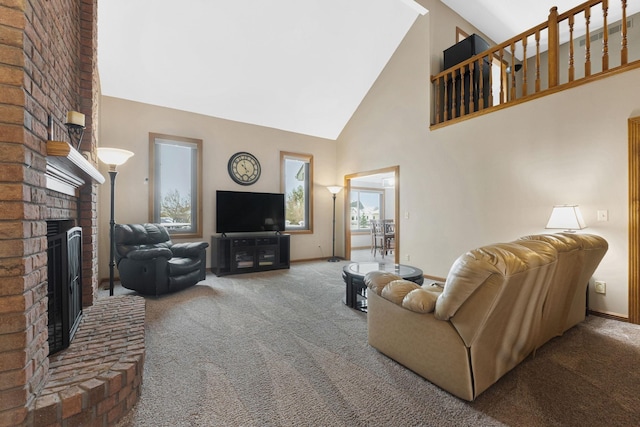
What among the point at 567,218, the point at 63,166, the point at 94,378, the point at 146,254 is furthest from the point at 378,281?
the point at 146,254

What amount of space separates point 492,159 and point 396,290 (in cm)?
293

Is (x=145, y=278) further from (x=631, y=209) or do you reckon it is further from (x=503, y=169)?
(x=631, y=209)

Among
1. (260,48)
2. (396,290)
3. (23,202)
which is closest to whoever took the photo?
(23,202)

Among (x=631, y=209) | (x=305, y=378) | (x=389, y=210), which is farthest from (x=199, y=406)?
(x=389, y=210)

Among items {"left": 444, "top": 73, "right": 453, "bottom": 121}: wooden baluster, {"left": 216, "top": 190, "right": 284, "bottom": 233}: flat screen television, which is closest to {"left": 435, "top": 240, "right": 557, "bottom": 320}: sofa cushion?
{"left": 444, "top": 73, "right": 453, "bottom": 121}: wooden baluster

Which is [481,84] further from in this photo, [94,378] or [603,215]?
[94,378]

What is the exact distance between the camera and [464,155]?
13.4 ft

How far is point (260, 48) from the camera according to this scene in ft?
14.5

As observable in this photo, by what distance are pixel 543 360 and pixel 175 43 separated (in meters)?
5.52

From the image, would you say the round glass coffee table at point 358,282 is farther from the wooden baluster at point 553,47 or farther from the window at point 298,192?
the window at point 298,192

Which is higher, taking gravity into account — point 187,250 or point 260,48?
point 260,48

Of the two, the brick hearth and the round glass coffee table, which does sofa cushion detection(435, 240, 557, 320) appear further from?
the brick hearth

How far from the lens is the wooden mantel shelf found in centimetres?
137

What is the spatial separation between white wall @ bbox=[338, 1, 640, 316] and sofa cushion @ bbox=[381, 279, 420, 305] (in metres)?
2.51
